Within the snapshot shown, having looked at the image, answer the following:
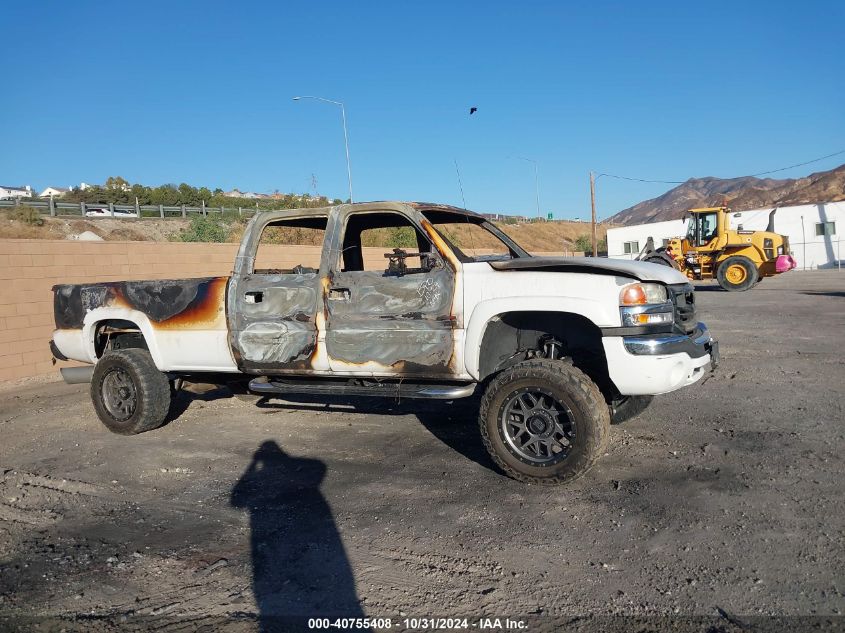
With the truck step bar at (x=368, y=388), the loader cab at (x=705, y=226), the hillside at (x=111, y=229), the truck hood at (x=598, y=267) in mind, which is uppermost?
the hillside at (x=111, y=229)

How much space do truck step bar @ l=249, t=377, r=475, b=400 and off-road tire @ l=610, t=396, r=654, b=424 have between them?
125cm

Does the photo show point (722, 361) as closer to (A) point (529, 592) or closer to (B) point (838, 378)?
(B) point (838, 378)

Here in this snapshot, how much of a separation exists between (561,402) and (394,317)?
145 centimetres

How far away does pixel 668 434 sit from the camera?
214 inches

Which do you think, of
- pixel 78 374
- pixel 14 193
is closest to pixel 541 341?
pixel 78 374

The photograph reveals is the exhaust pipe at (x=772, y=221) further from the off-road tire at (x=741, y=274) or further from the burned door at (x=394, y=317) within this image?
the burned door at (x=394, y=317)

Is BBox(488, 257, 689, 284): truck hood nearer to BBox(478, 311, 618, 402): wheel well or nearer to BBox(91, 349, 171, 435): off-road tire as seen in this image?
BBox(478, 311, 618, 402): wheel well

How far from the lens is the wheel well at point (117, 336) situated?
21.3ft

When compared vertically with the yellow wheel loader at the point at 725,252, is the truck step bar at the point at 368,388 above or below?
below

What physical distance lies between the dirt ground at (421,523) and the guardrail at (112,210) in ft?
99.6

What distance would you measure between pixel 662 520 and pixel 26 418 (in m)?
6.76

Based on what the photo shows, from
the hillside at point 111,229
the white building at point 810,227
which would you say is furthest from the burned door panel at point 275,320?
the white building at point 810,227

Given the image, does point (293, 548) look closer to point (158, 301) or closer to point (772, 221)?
point (158, 301)

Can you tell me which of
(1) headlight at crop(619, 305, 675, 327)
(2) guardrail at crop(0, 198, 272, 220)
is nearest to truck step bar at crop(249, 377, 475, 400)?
(1) headlight at crop(619, 305, 675, 327)
